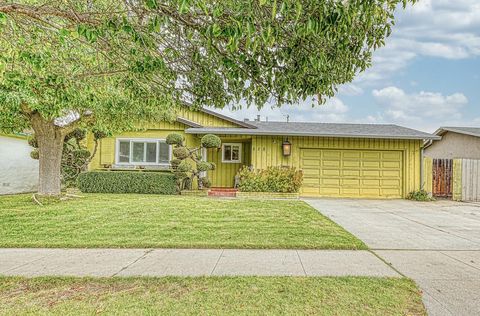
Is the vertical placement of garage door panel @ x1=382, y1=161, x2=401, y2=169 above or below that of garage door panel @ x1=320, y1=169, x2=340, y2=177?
above

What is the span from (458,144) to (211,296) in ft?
64.2

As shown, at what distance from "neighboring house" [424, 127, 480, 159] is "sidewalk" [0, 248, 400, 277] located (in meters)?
14.4

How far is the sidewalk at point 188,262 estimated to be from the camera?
160 inches

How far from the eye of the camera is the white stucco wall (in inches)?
522

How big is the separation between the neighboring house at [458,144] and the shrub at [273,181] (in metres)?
8.60

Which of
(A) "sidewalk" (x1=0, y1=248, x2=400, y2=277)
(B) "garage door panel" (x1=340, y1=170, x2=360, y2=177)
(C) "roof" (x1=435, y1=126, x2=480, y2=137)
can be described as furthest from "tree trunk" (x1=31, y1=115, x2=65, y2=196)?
(C) "roof" (x1=435, y1=126, x2=480, y2=137)

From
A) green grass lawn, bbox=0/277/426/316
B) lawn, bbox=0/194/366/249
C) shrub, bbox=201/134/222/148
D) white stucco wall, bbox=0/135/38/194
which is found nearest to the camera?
green grass lawn, bbox=0/277/426/316

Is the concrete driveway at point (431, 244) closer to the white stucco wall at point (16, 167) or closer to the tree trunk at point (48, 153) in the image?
the tree trunk at point (48, 153)

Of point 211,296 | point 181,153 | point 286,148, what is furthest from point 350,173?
point 211,296

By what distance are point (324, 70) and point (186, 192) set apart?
33.7 feet

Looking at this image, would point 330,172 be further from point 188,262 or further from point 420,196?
point 188,262

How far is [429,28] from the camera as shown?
10891 millimetres

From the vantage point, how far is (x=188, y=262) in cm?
447

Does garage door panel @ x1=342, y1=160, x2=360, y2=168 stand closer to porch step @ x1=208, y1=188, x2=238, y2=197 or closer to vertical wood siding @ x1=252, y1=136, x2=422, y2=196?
vertical wood siding @ x1=252, y1=136, x2=422, y2=196
